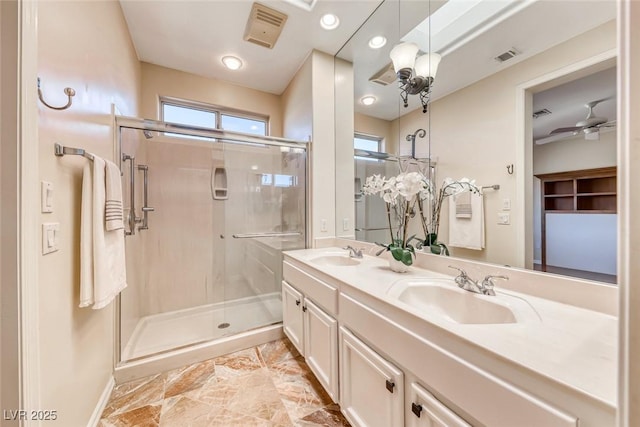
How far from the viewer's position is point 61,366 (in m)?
1.02

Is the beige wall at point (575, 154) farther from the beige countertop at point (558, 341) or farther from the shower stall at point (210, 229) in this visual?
the shower stall at point (210, 229)

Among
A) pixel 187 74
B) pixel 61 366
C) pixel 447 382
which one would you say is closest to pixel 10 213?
pixel 61 366

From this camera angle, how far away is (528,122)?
1.11m

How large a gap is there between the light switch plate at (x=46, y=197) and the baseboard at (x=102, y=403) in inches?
46.8

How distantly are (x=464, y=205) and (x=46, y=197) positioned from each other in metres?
1.93

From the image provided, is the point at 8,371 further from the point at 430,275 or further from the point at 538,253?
the point at 538,253

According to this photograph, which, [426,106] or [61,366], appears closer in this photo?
[61,366]

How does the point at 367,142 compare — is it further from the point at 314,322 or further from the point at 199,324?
the point at 199,324

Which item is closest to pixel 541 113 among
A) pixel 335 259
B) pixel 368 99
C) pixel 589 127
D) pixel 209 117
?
pixel 589 127

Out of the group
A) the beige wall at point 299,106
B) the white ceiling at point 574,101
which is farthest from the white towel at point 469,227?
the beige wall at point 299,106

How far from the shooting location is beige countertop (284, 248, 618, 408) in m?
0.53

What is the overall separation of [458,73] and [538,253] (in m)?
1.07

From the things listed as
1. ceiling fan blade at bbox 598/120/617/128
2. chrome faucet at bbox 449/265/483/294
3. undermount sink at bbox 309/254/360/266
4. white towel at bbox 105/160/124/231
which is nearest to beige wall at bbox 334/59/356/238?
undermount sink at bbox 309/254/360/266

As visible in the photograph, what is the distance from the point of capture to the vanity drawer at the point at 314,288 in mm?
1339
